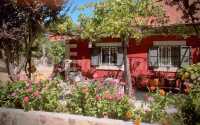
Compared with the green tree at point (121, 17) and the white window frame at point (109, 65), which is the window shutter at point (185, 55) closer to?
the green tree at point (121, 17)

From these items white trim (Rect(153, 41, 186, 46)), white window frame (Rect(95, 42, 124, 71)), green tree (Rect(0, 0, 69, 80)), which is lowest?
white window frame (Rect(95, 42, 124, 71))

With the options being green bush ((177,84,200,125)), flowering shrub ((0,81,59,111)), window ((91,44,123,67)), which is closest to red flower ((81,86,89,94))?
flowering shrub ((0,81,59,111))

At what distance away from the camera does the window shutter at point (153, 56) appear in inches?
823

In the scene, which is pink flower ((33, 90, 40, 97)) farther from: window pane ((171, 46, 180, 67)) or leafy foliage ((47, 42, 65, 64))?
leafy foliage ((47, 42, 65, 64))

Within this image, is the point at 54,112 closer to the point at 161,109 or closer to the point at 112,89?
the point at 112,89

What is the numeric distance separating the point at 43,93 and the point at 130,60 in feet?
46.6


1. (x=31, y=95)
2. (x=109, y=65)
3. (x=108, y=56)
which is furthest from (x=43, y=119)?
(x=108, y=56)

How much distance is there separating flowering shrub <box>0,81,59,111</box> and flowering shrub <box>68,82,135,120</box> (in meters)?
0.42

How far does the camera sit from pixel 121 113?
7.20 m

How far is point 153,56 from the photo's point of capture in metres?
21.0

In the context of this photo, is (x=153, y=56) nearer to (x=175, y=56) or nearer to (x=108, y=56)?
(x=175, y=56)

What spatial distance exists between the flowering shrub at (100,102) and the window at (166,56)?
502 inches

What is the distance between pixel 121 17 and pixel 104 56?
645 cm

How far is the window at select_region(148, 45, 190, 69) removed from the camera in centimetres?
2034
